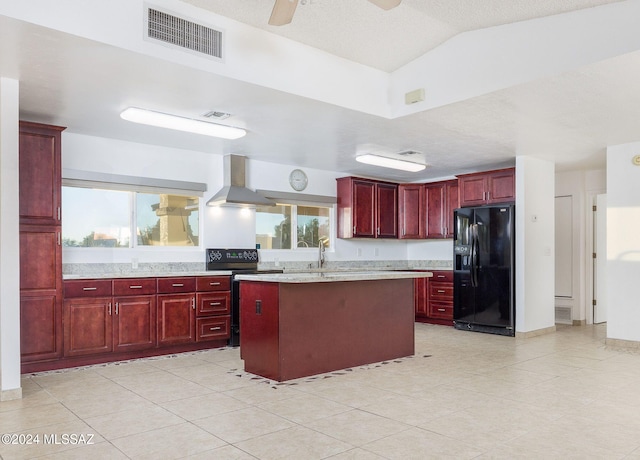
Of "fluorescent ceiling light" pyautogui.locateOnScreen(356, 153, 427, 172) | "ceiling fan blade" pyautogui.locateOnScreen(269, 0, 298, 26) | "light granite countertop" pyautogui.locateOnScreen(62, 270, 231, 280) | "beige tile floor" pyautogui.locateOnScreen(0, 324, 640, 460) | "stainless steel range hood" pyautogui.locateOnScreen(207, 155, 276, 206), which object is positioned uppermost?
"ceiling fan blade" pyautogui.locateOnScreen(269, 0, 298, 26)

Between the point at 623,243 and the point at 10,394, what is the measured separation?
6.32 m

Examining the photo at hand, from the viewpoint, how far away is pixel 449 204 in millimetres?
7934

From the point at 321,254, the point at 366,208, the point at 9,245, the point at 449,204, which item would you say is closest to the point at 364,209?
the point at 366,208

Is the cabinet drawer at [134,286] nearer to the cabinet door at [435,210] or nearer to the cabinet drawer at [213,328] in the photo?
the cabinet drawer at [213,328]

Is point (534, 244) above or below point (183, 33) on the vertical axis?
below

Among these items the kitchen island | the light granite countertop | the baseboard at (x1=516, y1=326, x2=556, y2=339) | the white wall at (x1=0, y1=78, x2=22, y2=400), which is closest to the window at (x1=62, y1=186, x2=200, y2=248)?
the light granite countertop

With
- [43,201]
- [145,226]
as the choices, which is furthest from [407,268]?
[43,201]

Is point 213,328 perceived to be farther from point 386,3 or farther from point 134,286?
point 386,3

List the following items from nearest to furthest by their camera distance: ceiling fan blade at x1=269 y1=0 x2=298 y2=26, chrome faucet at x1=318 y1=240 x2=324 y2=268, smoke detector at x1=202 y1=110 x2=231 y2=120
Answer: ceiling fan blade at x1=269 y1=0 x2=298 y2=26 < smoke detector at x1=202 y1=110 x2=231 y2=120 < chrome faucet at x1=318 y1=240 x2=324 y2=268

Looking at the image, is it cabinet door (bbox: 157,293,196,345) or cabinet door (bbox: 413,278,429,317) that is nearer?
cabinet door (bbox: 157,293,196,345)

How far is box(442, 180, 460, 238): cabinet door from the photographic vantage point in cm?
786

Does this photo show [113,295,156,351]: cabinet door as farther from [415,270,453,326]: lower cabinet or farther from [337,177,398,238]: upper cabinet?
[415,270,453,326]: lower cabinet

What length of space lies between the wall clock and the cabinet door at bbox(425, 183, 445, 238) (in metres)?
2.07

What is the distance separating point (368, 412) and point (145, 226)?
3.73m
